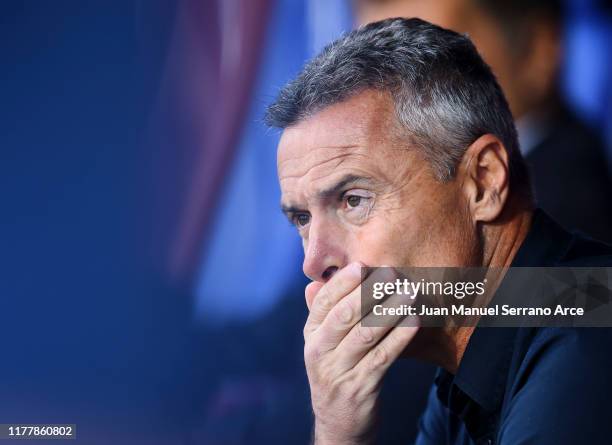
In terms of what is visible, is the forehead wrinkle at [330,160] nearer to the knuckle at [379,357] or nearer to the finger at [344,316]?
the finger at [344,316]

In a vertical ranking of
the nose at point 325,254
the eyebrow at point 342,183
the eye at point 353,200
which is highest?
the eyebrow at point 342,183

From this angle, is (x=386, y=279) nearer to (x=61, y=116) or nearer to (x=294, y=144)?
(x=294, y=144)

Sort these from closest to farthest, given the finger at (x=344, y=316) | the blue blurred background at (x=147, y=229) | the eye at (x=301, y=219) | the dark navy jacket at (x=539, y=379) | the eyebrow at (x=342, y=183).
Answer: the dark navy jacket at (x=539, y=379)
the finger at (x=344, y=316)
the eyebrow at (x=342, y=183)
the eye at (x=301, y=219)
the blue blurred background at (x=147, y=229)

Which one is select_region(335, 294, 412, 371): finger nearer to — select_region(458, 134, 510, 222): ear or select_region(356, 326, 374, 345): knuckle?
select_region(356, 326, 374, 345): knuckle

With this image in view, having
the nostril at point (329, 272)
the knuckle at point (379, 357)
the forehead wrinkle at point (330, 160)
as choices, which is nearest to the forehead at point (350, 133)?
the forehead wrinkle at point (330, 160)

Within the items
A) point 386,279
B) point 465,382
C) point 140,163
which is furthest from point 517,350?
point 140,163

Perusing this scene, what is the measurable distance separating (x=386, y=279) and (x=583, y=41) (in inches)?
75.6

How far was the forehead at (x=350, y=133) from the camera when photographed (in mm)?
1796

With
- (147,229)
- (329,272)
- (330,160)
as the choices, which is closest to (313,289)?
(329,272)

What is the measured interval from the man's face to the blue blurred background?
714 mm

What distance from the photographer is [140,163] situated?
8.58ft

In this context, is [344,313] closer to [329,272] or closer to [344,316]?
[344,316]

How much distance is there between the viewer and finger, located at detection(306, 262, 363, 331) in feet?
5.53

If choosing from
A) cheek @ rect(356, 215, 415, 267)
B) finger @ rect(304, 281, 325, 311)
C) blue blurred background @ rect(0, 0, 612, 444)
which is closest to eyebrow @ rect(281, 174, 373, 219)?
cheek @ rect(356, 215, 415, 267)
